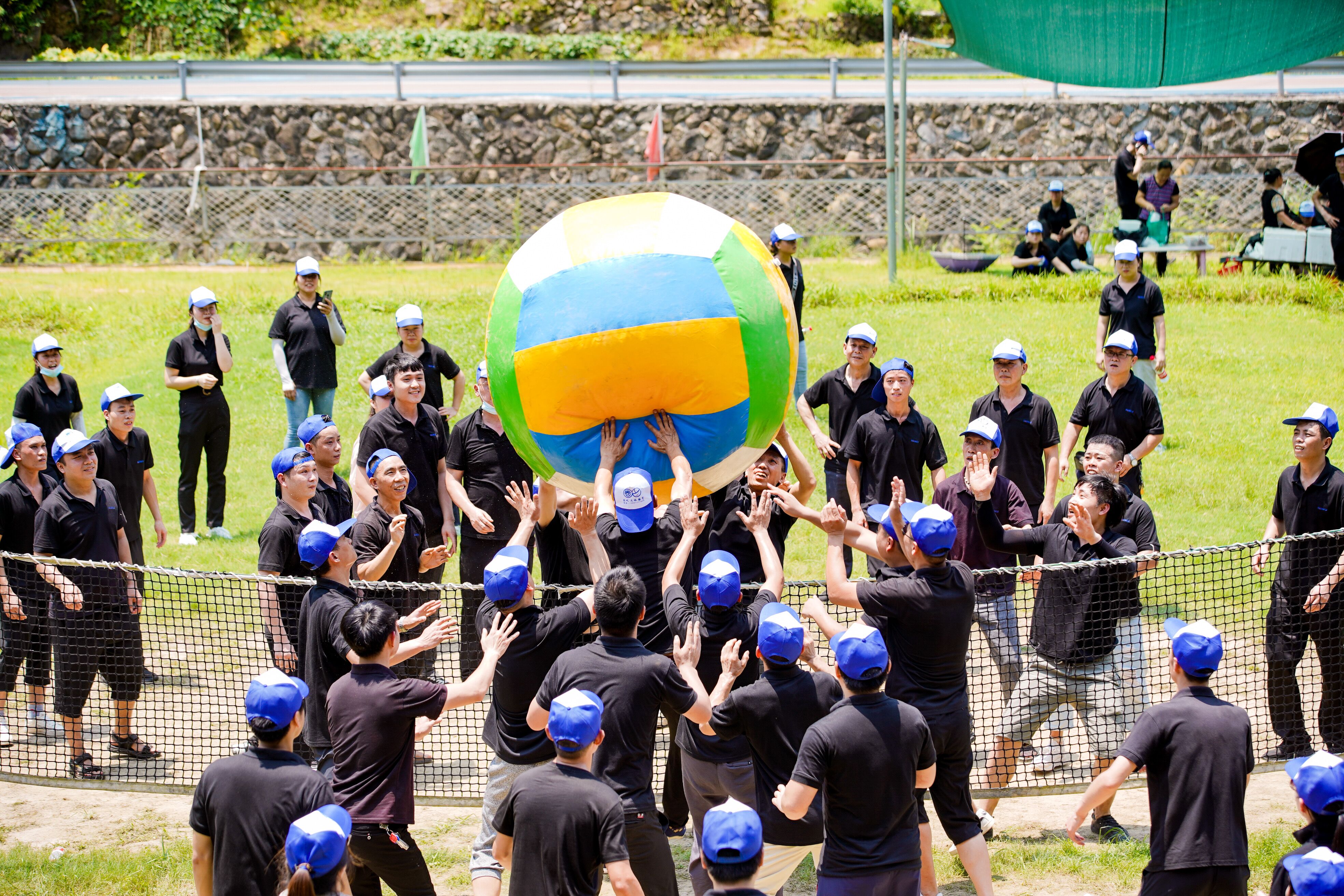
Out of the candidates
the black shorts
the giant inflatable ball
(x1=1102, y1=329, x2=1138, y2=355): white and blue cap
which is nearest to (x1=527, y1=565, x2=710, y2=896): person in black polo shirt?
the giant inflatable ball

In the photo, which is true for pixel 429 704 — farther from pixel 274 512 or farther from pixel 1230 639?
pixel 1230 639

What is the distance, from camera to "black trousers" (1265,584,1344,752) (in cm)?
752

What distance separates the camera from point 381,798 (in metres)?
5.46

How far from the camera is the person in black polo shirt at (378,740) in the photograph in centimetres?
543

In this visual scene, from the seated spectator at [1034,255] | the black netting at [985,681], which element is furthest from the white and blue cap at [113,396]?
the seated spectator at [1034,255]

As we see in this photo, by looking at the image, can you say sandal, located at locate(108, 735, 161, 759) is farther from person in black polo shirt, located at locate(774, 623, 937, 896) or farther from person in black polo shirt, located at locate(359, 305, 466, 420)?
person in black polo shirt, located at locate(774, 623, 937, 896)

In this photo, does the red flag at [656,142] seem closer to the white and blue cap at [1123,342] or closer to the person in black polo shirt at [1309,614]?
the white and blue cap at [1123,342]

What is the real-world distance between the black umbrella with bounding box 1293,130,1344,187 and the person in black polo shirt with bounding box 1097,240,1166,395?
8.52 metres

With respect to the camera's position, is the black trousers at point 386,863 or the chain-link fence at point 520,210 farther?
the chain-link fence at point 520,210

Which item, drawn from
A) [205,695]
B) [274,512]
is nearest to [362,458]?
[274,512]

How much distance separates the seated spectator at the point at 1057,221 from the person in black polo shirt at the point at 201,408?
11959 mm

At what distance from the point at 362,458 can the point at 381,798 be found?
12.8 ft

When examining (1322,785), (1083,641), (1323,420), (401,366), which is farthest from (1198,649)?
(401,366)

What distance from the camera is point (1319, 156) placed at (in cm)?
1831
